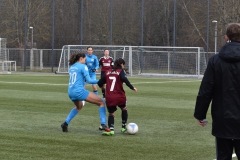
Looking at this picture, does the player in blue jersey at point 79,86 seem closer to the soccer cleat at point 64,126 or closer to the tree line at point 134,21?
the soccer cleat at point 64,126

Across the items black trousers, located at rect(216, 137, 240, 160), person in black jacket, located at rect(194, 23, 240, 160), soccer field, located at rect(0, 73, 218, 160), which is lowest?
A: soccer field, located at rect(0, 73, 218, 160)

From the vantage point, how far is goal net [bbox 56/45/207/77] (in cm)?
4100

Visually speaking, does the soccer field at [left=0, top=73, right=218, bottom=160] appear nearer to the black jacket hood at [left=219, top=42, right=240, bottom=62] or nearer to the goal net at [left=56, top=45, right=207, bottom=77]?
the black jacket hood at [left=219, top=42, right=240, bottom=62]

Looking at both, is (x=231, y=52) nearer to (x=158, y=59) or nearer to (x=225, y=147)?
(x=225, y=147)

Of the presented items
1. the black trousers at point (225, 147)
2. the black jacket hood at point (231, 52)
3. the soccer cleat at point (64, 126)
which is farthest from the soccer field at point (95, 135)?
the black jacket hood at point (231, 52)

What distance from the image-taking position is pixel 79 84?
1180 cm

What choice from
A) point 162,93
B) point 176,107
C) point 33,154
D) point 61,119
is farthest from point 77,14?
point 33,154

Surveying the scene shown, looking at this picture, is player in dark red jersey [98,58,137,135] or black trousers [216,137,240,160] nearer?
black trousers [216,137,240,160]

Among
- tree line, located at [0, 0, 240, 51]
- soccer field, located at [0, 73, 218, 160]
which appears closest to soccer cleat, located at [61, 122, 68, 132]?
soccer field, located at [0, 73, 218, 160]

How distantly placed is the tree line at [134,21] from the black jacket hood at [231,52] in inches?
1517

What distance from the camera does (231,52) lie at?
20.7 feet

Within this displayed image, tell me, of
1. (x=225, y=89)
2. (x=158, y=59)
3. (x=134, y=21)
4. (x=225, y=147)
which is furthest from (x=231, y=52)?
(x=134, y=21)

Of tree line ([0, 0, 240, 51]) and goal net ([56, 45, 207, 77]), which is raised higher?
tree line ([0, 0, 240, 51])

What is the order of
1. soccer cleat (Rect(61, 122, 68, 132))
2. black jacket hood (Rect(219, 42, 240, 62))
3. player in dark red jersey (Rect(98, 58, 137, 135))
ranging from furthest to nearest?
soccer cleat (Rect(61, 122, 68, 132)), player in dark red jersey (Rect(98, 58, 137, 135)), black jacket hood (Rect(219, 42, 240, 62))
